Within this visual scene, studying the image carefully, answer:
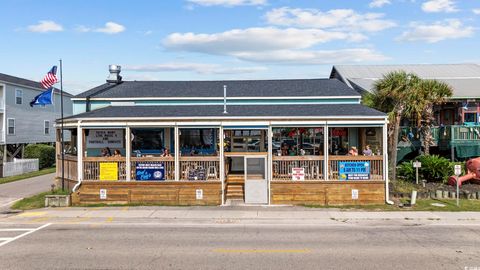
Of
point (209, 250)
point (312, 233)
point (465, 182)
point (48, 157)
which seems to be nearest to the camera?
point (209, 250)

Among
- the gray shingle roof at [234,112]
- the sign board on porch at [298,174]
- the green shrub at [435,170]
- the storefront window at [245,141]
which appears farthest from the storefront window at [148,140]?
the green shrub at [435,170]

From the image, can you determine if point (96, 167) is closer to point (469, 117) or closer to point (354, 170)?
point (354, 170)

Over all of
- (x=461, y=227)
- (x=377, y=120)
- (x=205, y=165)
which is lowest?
(x=461, y=227)

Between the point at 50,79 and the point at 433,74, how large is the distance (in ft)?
89.7

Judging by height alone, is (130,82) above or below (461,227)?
above

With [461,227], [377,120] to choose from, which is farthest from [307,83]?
[461,227]

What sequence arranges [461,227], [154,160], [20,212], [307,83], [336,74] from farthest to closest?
[336,74]
[307,83]
[154,160]
[20,212]
[461,227]

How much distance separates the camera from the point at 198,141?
2358 centimetres

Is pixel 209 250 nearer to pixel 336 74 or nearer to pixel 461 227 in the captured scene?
pixel 461 227

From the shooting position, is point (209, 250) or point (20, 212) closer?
point (209, 250)

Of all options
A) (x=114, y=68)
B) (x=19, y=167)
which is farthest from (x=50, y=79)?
(x=19, y=167)

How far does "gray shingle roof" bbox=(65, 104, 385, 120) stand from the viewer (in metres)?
19.6

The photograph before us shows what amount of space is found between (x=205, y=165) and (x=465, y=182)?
44.8ft

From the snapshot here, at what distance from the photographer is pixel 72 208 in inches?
723
